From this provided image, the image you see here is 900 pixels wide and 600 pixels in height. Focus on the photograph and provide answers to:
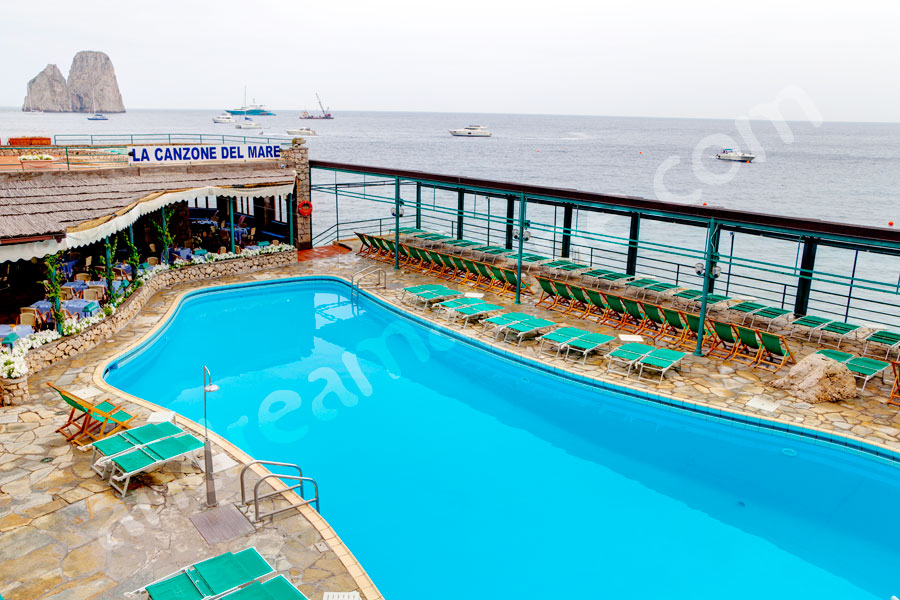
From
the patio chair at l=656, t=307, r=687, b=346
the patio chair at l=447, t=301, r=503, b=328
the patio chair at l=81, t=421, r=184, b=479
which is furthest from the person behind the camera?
the patio chair at l=447, t=301, r=503, b=328

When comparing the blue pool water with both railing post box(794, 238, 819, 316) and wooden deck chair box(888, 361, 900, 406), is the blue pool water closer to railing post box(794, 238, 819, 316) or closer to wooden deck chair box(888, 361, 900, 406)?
wooden deck chair box(888, 361, 900, 406)

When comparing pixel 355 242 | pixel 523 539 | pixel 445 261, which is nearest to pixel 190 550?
pixel 523 539

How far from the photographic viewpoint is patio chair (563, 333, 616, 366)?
1250cm

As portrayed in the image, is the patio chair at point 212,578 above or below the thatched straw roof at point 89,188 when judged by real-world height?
below

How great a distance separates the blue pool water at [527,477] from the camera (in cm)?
732

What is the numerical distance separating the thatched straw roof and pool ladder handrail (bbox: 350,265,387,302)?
13.1 feet

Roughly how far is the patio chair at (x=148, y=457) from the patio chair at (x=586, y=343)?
7.05 m

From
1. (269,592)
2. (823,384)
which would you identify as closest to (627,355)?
(823,384)

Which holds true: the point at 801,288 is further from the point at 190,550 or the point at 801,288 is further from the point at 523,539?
the point at 190,550

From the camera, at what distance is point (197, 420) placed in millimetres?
10672

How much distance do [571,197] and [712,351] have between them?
176 inches

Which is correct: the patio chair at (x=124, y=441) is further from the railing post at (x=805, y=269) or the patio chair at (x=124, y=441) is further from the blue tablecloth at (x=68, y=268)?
the railing post at (x=805, y=269)

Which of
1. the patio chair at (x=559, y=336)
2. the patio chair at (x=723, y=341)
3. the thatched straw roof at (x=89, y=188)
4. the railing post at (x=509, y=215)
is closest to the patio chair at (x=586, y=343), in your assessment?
the patio chair at (x=559, y=336)

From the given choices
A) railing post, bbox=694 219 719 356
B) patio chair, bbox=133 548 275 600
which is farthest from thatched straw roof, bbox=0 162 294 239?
railing post, bbox=694 219 719 356
